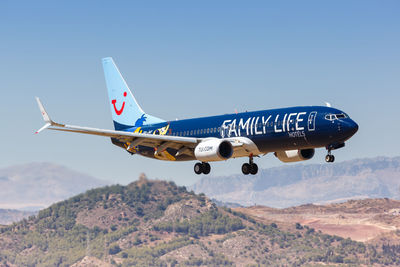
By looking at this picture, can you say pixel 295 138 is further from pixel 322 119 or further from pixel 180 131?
pixel 180 131

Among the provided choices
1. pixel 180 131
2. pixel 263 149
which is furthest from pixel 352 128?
pixel 180 131

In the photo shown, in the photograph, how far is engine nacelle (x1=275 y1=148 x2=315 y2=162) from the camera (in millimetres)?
73562

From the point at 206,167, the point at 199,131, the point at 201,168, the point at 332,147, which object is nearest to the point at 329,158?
the point at 332,147

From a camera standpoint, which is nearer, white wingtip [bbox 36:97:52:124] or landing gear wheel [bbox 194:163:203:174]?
white wingtip [bbox 36:97:52:124]

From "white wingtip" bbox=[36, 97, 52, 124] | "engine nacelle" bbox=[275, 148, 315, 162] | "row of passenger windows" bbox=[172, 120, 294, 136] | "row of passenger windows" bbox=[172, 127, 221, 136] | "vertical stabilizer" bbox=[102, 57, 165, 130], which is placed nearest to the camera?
"white wingtip" bbox=[36, 97, 52, 124]

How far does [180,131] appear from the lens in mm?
78938

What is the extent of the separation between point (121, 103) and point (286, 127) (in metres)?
27.9

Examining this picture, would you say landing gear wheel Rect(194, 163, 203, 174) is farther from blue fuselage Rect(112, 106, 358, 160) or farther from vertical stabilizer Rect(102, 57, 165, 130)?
vertical stabilizer Rect(102, 57, 165, 130)

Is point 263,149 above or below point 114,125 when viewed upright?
below

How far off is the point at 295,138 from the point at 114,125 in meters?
29.0

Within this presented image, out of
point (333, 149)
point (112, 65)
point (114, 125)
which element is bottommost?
point (333, 149)

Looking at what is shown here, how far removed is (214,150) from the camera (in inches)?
2739

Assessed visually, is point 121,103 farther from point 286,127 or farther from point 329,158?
point 329,158

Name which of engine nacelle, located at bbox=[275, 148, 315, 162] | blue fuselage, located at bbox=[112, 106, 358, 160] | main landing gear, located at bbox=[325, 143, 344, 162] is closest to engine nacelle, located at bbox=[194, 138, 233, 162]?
blue fuselage, located at bbox=[112, 106, 358, 160]
